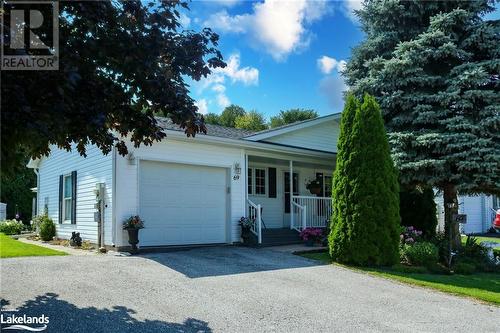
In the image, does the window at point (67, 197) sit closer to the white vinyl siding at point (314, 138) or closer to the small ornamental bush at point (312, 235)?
the white vinyl siding at point (314, 138)

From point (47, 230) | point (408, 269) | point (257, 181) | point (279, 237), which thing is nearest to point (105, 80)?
point (408, 269)

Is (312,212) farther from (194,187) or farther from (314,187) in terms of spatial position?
(194,187)

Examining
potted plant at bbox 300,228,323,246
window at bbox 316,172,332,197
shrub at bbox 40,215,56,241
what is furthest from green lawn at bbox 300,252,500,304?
shrub at bbox 40,215,56,241

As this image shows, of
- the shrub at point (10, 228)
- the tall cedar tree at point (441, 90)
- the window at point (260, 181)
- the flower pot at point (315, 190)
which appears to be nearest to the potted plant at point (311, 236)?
the tall cedar tree at point (441, 90)

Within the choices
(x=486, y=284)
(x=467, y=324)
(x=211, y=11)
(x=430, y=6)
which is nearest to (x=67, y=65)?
(x=211, y=11)

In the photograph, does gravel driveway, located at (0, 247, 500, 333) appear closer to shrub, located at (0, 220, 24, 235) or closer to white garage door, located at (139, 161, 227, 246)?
white garage door, located at (139, 161, 227, 246)

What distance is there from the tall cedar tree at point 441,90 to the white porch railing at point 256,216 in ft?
13.9

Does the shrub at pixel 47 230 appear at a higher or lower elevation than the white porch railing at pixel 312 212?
lower

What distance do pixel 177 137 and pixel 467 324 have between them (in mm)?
8137

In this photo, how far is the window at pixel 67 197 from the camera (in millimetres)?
14796

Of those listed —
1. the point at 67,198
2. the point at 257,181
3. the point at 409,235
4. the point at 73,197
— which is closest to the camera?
the point at 409,235

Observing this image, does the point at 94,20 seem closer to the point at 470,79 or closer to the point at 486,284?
the point at 486,284

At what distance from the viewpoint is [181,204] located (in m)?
12.5

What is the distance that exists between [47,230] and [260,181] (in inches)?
295
